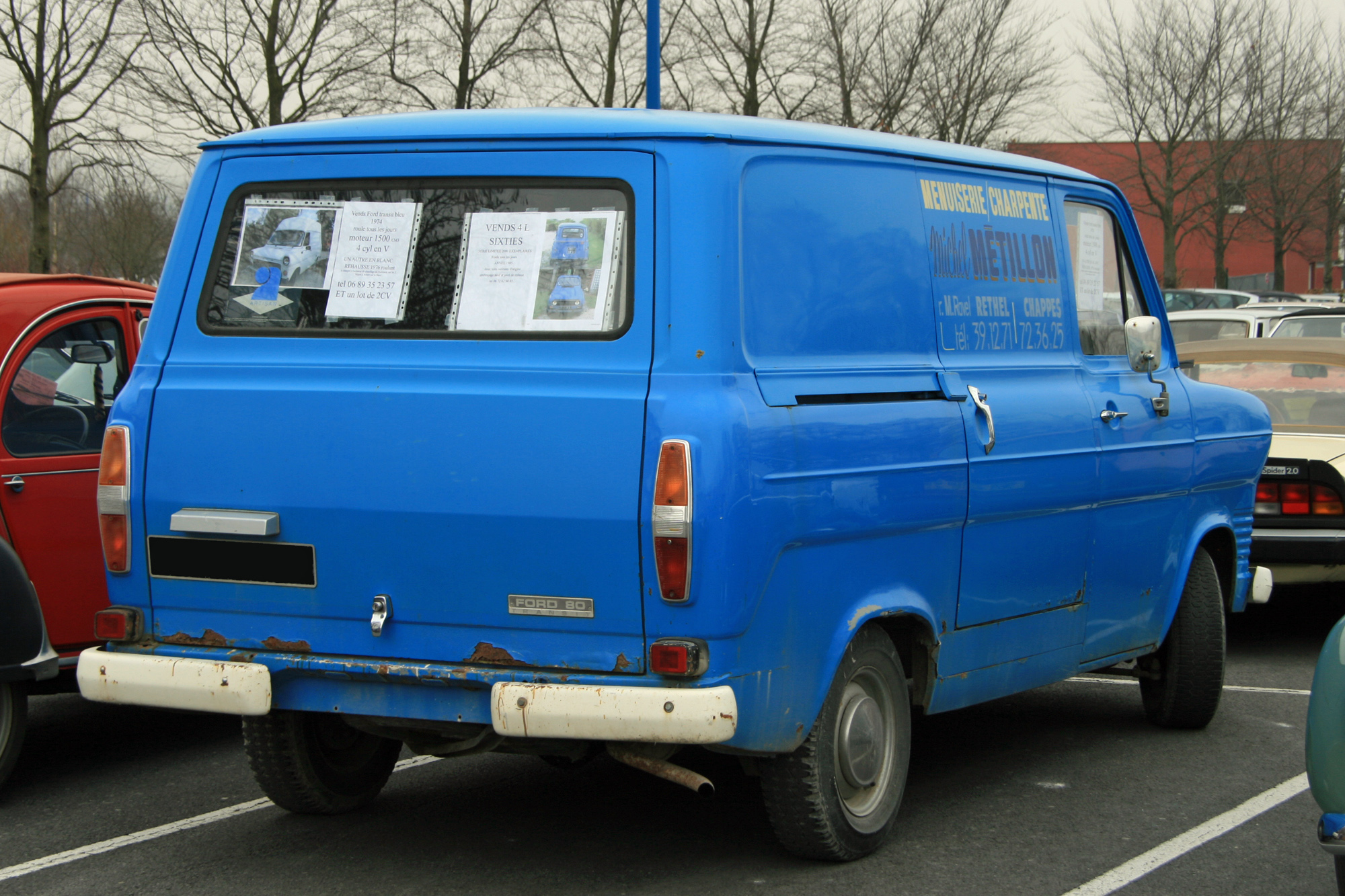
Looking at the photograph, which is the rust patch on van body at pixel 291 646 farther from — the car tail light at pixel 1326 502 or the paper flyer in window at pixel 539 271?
the car tail light at pixel 1326 502

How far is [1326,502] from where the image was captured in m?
7.68

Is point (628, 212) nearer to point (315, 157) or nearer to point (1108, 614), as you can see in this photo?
point (315, 157)

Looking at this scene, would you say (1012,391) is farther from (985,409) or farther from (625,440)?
(625,440)

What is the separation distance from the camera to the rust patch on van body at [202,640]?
424 cm

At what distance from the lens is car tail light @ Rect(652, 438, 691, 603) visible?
3.73 meters

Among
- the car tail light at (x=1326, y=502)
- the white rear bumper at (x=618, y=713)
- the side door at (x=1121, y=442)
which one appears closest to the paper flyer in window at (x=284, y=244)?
the white rear bumper at (x=618, y=713)

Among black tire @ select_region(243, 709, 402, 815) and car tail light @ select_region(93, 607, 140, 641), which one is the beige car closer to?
black tire @ select_region(243, 709, 402, 815)

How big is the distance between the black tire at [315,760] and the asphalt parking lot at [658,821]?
9cm

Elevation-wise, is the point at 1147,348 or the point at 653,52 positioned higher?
the point at 653,52

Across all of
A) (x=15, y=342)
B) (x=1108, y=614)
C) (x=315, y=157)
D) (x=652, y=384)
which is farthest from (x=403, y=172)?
(x=1108, y=614)

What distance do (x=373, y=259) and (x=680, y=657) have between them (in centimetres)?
149

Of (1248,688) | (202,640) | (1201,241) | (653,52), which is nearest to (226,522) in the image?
(202,640)

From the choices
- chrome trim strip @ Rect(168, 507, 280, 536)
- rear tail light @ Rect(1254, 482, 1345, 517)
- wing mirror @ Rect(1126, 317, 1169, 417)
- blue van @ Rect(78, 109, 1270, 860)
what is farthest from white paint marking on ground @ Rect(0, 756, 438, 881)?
rear tail light @ Rect(1254, 482, 1345, 517)

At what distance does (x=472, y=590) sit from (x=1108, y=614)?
277cm
